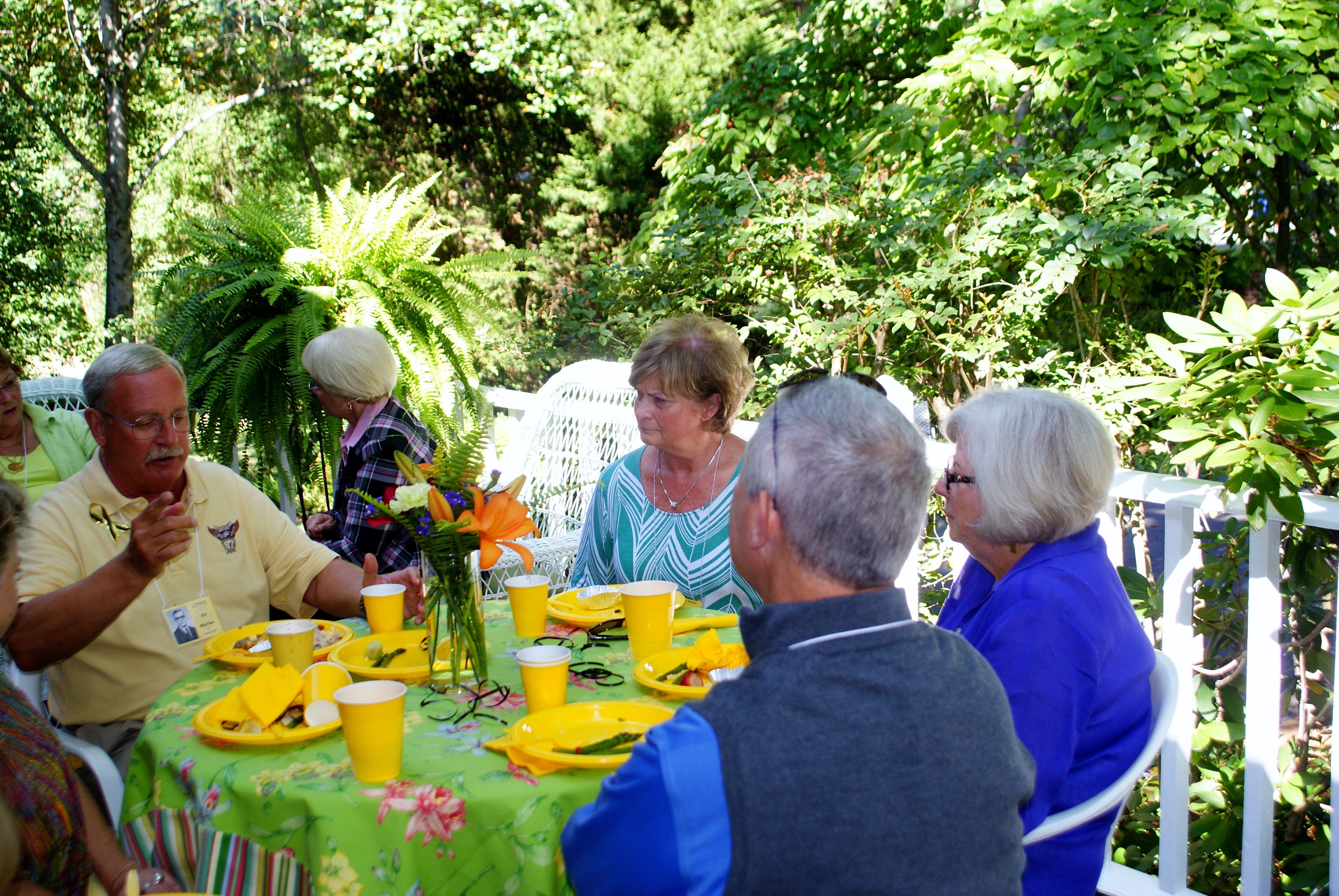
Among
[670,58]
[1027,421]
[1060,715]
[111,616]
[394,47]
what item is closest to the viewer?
[1060,715]

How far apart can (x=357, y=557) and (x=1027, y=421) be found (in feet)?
6.72

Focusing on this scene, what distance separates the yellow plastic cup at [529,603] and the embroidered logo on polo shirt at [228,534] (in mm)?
717

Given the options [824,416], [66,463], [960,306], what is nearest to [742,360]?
[824,416]

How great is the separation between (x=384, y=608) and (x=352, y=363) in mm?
1422

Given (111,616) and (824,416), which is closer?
(824,416)

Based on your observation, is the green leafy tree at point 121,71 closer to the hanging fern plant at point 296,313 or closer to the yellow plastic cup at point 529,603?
the hanging fern plant at point 296,313

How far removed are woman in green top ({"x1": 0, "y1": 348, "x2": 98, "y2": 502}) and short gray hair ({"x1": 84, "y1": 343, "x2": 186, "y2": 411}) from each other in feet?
3.18

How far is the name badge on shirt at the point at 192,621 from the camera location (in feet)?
6.04

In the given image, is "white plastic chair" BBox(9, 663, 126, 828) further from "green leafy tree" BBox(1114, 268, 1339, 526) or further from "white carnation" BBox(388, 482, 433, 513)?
"green leafy tree" BBox(1114, 268, 1339, 526)

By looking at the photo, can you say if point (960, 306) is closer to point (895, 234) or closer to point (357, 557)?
point (895, 234)

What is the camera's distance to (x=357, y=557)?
2.79 m

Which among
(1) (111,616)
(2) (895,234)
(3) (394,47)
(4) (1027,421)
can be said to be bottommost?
(1) (111,616)

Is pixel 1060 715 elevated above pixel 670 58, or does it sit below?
below

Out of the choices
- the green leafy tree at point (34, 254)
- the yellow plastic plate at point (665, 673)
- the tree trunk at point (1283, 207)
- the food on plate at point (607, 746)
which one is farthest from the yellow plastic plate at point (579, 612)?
the green leafy tree at point (34, 254)
